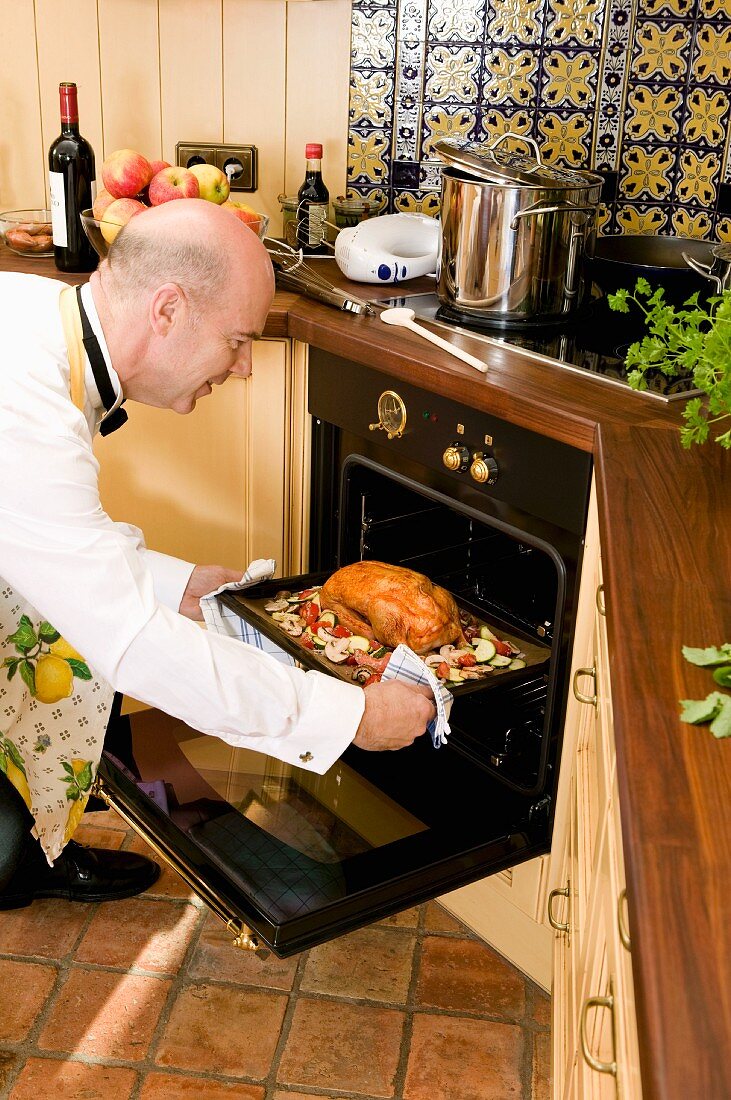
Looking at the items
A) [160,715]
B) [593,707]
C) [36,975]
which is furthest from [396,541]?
[36,975]

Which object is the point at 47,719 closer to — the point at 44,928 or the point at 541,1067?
the point at 44,928

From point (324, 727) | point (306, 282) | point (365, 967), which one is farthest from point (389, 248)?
point (365, 967)

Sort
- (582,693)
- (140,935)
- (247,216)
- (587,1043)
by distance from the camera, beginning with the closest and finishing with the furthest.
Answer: (587,1043)
(582,693)
(140,935)
(247,216)

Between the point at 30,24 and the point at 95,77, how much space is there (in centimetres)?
17

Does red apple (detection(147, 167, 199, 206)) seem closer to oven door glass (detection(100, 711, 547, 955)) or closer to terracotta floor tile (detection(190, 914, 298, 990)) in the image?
oven door glass (detection(100, 711, 547, 955))

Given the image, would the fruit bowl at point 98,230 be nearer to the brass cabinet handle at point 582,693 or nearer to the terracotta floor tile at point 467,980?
the brass cabinet handle at point 582,693

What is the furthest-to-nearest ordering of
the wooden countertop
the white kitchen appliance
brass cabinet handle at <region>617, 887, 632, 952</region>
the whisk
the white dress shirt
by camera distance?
1. the white kitchen appliance
2. the whisk
3. the white dress shirt
4. brass cabinet handle at <region>617, 887, 632, 952</region>
5. the wooden countertop

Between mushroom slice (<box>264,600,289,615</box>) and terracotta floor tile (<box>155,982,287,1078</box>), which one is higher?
mushroom slice (<box>264,600,289,615</box>)

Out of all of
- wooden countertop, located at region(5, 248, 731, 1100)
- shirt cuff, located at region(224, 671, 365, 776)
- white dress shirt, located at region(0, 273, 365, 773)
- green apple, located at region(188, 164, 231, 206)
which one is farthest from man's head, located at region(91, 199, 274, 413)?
green apple, located at region(188, 164, 231, 206)

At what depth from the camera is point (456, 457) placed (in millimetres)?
1731

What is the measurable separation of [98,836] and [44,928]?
0.88 ft

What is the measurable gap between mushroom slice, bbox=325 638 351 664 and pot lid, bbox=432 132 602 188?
79 centimetres

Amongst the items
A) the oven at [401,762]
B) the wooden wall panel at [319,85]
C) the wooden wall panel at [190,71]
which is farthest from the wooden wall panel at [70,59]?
the oven at [401,762]

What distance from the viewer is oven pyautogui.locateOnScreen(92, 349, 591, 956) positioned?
1.44 meters
